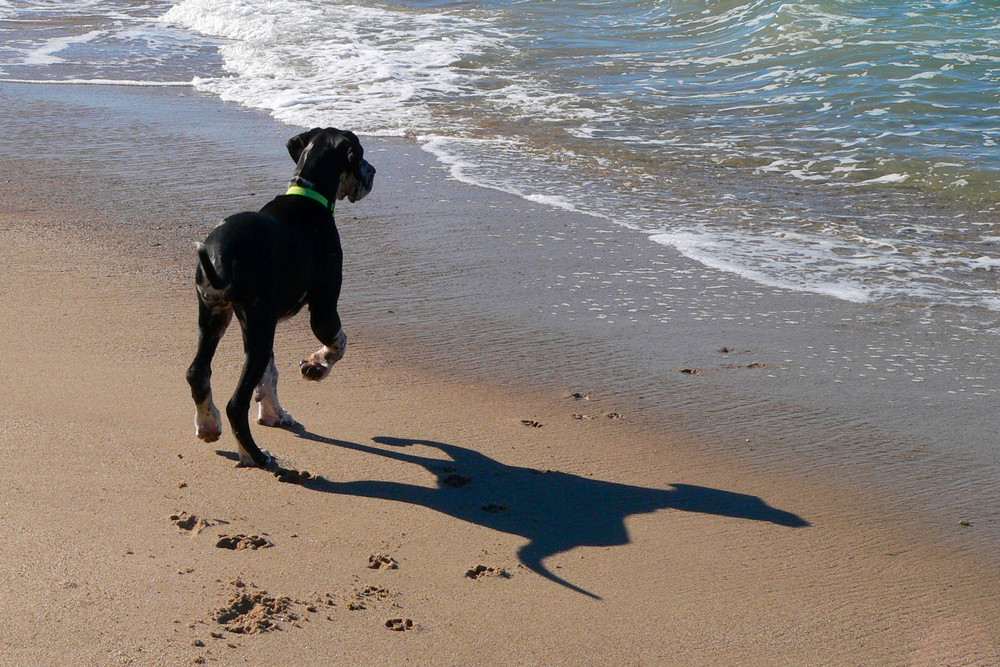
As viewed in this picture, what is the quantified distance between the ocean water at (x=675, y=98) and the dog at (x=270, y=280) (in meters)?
2.79

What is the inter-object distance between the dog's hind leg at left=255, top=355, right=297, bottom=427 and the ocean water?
3.00 meters

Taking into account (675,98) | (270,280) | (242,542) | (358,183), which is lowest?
(242,542)

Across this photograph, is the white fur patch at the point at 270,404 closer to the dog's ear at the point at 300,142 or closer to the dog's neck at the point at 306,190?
the dog's neck at the point at 306,190

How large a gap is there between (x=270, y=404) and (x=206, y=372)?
0.42 m

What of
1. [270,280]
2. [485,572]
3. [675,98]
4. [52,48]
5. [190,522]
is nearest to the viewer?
[485,572]

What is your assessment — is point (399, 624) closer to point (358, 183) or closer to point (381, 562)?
point (381, 562)

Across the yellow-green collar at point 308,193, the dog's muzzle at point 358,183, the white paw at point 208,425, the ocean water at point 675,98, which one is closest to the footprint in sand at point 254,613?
the white paw at point 208,425

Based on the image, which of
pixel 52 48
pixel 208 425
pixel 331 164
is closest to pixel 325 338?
pixel 208 425

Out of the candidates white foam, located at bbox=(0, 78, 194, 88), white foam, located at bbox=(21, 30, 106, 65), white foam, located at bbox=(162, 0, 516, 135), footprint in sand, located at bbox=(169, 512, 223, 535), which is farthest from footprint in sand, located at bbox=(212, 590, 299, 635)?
white foam, located at bbox=(21, 30, 106, 65)

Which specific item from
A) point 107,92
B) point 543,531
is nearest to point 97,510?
point 543,531

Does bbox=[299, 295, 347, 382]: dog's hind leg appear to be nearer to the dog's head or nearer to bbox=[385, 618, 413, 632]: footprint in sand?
the dog's head

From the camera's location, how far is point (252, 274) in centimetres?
380

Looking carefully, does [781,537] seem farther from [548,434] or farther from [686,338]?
[686,338]

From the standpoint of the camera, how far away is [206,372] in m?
3.97
